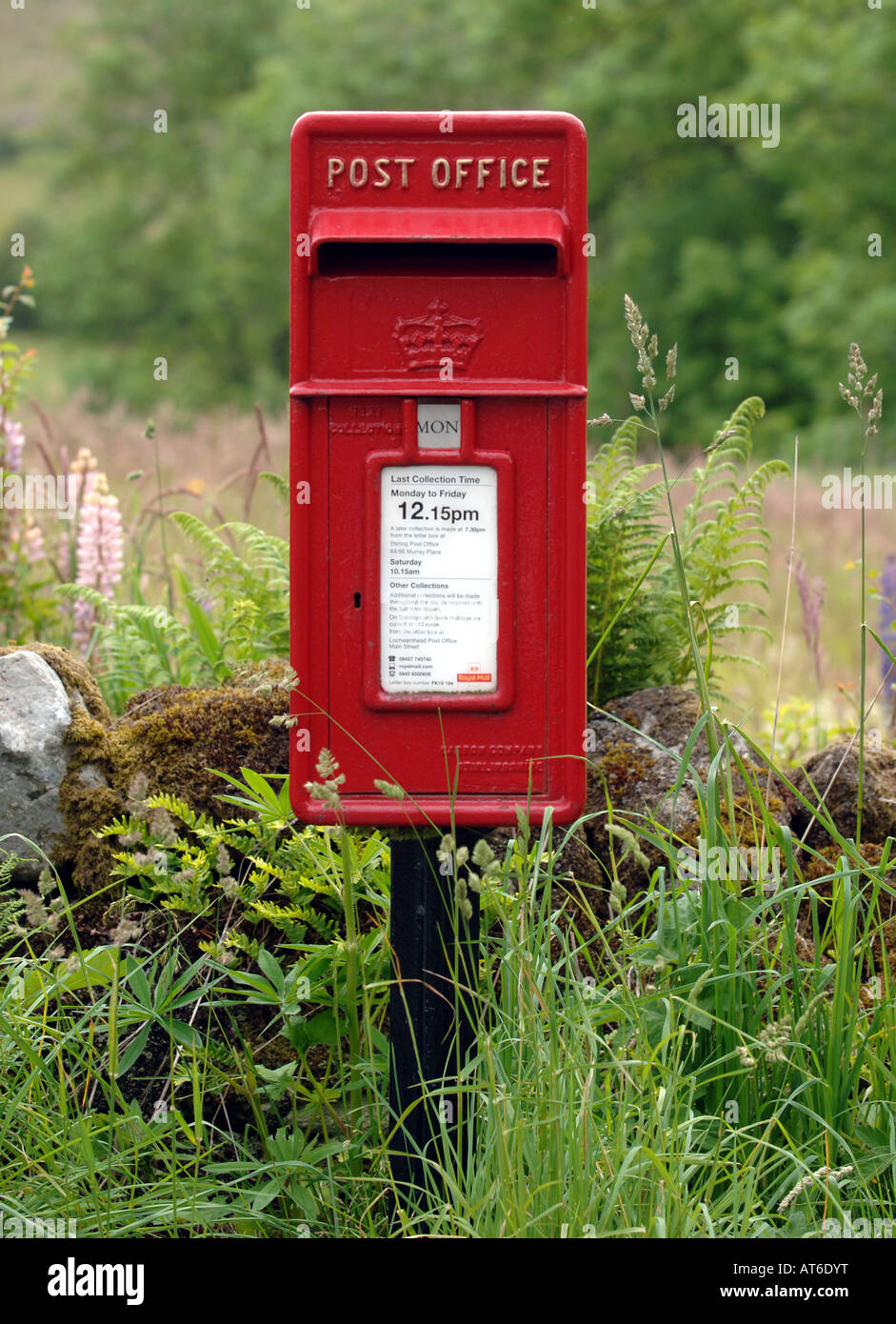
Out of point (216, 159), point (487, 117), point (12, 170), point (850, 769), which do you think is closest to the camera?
point (487, 117)

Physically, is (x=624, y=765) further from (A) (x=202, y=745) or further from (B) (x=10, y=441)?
(B) (x=10, y=441)

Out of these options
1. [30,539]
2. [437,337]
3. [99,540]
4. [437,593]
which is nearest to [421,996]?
[437,593]

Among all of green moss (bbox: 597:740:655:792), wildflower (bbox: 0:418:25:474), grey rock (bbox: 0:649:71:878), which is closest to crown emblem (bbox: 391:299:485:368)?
green moss (bbox: 597:740:655:792)

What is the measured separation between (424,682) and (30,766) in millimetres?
1168

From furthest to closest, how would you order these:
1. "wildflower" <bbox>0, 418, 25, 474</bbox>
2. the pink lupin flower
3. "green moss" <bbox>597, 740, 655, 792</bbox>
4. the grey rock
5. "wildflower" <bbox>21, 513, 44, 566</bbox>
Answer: "wildflower" <bbox>21, 513, 44, 566</bbox> → "wildflower" <bbox>0, 418, 25, 474</bbox> → the pink lupin flower → "green moss" <bbox>597, 740, 655, 792</bbox> → the grey rock

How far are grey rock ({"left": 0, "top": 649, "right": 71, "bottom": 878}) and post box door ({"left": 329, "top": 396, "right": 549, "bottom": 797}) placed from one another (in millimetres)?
1017

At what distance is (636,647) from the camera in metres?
3.29

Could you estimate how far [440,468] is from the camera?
2088mm

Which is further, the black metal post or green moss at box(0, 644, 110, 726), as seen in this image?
green moss at box(0, 644, 110, 726)

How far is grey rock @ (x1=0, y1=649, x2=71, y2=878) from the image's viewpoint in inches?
110

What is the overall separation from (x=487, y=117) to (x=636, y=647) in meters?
1.57

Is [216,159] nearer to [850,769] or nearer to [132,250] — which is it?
[132,250]

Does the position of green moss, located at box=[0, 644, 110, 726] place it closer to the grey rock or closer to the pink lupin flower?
the grey rock
